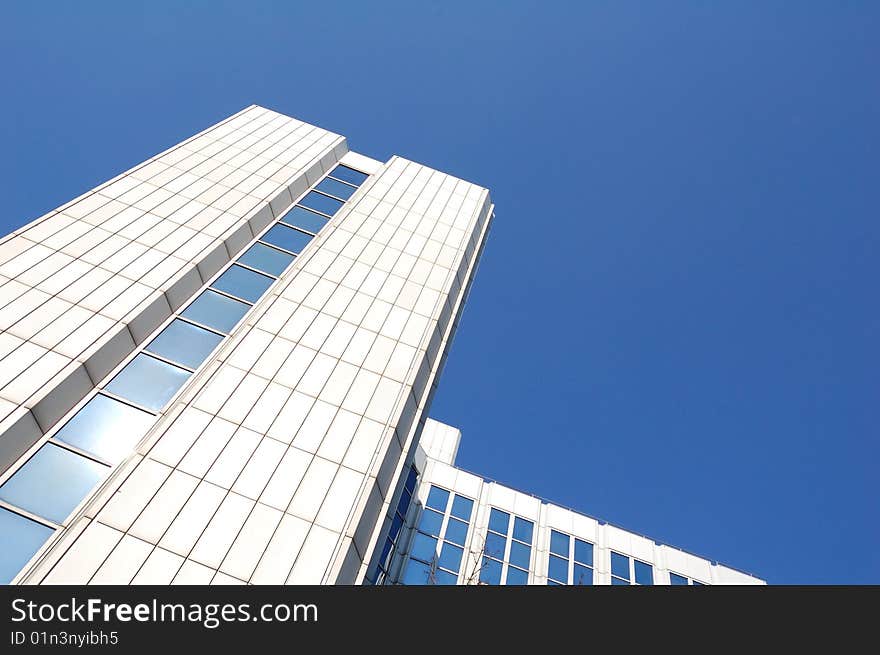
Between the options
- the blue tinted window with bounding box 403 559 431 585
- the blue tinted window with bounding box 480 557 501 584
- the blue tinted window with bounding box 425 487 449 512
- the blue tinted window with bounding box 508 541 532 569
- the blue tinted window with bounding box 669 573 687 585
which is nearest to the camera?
the blue tinted window with bounding box 403 559 431 585

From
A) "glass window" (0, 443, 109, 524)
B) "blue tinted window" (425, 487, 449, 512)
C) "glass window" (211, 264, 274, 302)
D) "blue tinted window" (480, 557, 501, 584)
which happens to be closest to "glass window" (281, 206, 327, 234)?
"glass window" (211, 264, 274, 302)

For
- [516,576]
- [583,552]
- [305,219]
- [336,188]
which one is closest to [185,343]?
[305,219]

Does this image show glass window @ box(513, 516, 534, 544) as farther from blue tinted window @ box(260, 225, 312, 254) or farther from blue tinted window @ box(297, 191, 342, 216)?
blue tinted window @ box(297, 191, 342, 216)

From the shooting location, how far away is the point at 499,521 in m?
30.5

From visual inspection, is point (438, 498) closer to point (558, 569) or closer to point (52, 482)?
point (558, 569)

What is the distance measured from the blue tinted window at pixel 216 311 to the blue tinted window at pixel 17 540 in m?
7.54

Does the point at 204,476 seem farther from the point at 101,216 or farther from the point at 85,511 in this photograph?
the point at 101,216

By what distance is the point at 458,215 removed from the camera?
2745cm

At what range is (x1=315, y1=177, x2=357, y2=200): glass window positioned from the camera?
26.2 meters

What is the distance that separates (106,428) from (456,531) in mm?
19852

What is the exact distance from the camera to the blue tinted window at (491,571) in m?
26.4

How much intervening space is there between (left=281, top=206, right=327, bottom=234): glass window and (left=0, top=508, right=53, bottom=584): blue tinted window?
15.0m

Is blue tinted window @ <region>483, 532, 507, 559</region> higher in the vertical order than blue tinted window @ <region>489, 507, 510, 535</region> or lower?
lower
